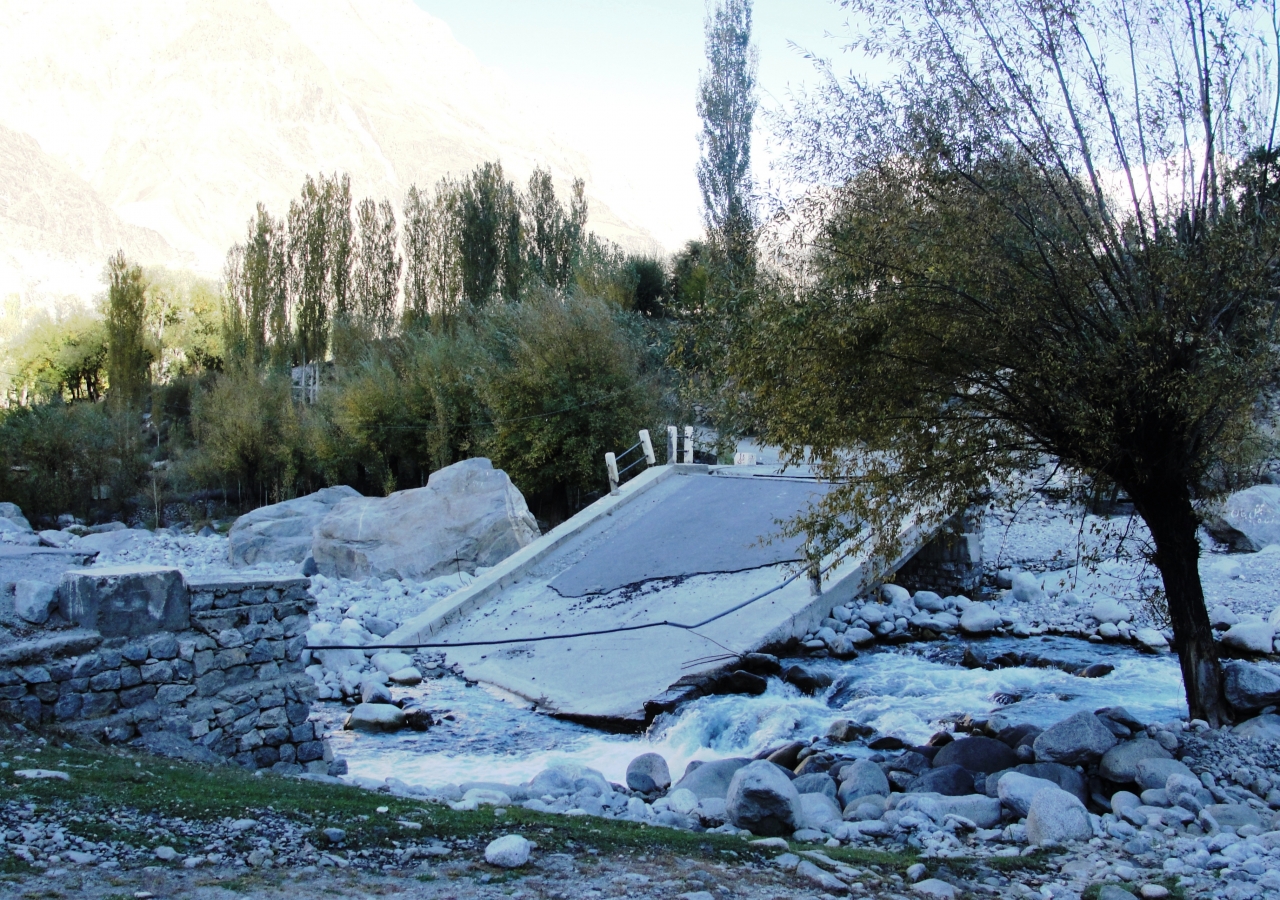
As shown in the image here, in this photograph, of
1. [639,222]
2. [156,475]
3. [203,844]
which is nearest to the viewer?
[203,844]

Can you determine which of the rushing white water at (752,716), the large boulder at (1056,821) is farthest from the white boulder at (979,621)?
the large boulder at (1056,821)

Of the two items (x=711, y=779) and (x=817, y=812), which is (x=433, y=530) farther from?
(x=817, y=812)

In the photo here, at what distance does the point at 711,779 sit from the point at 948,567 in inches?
368

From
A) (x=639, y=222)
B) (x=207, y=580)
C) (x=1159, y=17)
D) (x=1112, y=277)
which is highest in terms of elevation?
(x=639, y=222)

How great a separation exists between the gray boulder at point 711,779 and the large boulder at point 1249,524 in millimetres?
15255

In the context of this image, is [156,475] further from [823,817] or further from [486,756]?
[823,817]

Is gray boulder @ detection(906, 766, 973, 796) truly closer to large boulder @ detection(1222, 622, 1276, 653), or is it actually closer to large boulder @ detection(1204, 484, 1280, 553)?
large boulder @ detection(1222, 622, 1276, 653)

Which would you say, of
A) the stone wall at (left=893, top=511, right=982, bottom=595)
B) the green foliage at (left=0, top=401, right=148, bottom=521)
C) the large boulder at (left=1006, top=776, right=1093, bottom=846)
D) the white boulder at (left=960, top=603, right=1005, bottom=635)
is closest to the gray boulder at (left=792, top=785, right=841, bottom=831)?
the large boulder at (left=1006, top=776, right=1093, bottom=846)

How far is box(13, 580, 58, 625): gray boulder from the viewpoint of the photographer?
7266mm

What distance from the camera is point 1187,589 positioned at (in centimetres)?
874

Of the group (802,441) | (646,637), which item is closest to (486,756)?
(646,637)

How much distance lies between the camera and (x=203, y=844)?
4961mm

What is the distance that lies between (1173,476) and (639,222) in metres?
187

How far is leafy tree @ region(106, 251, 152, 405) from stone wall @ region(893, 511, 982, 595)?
41477 millimetres
